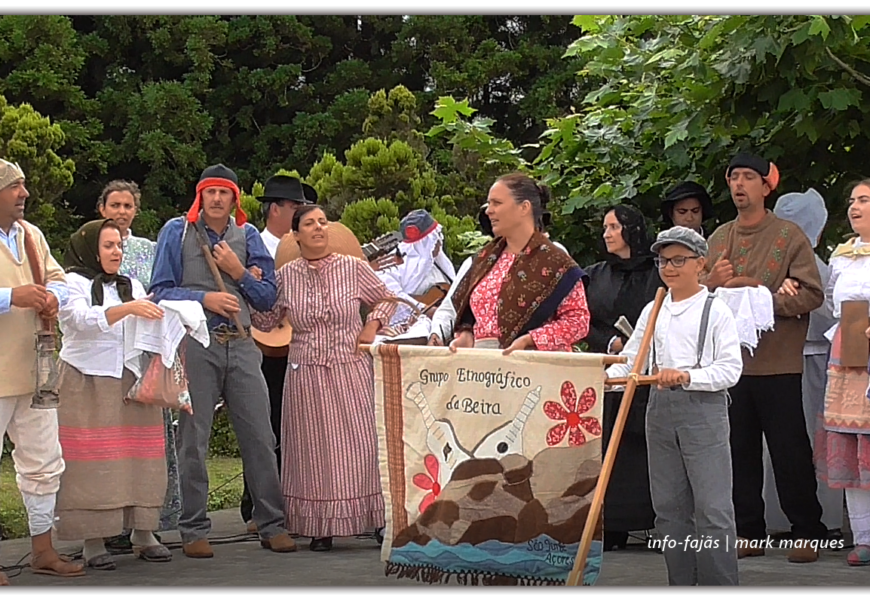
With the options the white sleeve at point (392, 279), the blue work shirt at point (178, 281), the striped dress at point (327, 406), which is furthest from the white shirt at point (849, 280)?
the blue work shirt at point (178, 281)

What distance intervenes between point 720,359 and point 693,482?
0.47 metres

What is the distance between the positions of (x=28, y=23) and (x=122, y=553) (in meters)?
8.51

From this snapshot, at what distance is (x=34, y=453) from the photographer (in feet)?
18.9

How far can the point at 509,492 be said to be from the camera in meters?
5.45

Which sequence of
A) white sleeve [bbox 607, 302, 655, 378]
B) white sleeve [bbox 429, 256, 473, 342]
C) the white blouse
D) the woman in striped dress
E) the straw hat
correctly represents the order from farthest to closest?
the straw hat < the woman in striped dress < the white blouse < white sleeve [bbox 429, 256, 473, 342] < white sleeve [bbox 607, 302, 655, 378]

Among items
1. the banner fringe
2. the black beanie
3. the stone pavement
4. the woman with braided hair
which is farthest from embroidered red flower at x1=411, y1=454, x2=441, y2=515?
the black beanie

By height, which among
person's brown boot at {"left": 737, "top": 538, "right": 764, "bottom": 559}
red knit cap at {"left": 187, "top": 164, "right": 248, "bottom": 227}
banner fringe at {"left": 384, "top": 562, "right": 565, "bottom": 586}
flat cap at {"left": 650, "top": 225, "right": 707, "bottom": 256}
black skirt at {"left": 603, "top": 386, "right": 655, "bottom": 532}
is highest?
red knit cap at {"left": 187, "top": 164, "right": 248, "bottom": 227}

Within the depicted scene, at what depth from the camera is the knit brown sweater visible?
6.30m

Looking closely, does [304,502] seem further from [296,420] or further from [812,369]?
[812,369]

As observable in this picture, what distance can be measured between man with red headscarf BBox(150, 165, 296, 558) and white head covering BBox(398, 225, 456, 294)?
48.0 inches

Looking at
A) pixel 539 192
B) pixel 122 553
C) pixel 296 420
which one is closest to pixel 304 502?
pixel 296 420

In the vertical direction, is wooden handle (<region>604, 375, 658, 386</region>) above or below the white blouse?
below

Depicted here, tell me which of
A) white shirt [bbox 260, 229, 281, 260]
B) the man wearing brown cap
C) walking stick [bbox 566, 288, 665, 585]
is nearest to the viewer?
walking stick [bbox 566, 288, 665, 585]

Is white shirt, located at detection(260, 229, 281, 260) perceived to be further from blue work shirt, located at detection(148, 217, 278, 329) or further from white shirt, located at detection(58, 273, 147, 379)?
white shirt, located at detection(58, 273, 147, 379)
